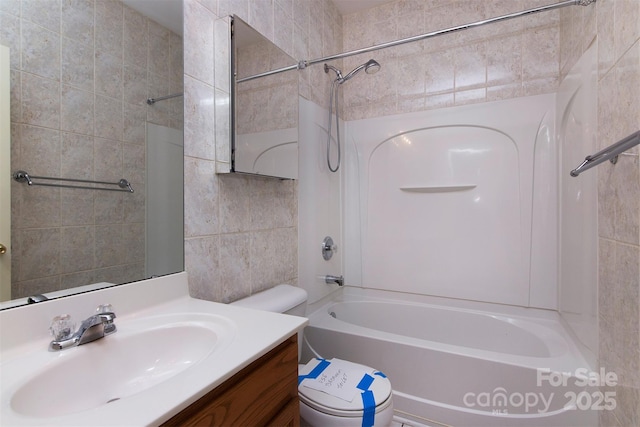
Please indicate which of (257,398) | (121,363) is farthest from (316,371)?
(121,363)

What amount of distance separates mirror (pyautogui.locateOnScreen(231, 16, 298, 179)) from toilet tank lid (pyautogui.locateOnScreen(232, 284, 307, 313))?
0.55 metres

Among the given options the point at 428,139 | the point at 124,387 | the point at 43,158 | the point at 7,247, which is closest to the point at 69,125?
the point at 43,158

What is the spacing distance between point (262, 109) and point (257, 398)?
115 cm

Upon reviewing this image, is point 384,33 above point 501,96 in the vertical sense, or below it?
above

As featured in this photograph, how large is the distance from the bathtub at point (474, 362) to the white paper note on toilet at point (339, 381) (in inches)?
12.0

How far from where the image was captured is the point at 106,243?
896 mm

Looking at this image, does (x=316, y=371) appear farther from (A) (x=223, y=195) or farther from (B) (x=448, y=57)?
(B) (x=448, y=57)

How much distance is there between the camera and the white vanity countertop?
48cm

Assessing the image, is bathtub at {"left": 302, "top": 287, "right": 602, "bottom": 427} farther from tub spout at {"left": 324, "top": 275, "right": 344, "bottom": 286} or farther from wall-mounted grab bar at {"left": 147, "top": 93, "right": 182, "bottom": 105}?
wall-mounted grab bar at {"left": 147, "top": 93, "right": 182, "bottom": 105}

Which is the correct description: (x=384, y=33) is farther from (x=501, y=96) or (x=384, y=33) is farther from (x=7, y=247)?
(x=7, y=247)

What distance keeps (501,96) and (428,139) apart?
0.50 m

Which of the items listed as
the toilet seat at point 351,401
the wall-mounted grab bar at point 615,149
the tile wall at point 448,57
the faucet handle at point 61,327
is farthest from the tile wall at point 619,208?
the faucet handle at point 61,327

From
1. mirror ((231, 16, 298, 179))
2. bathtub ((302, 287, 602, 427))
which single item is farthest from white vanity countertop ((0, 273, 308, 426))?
bathtub ((302, 287, 602, 427))

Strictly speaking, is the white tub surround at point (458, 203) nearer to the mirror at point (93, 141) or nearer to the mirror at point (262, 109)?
the mirror at point (262, 109)
